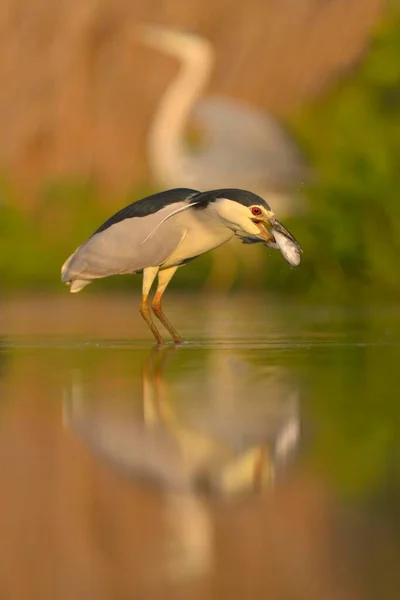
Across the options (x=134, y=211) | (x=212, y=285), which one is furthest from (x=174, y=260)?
(x=212, y=285)

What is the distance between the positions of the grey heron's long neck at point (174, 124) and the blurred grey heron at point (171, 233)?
26.7ft

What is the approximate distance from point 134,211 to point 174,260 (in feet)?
1.07

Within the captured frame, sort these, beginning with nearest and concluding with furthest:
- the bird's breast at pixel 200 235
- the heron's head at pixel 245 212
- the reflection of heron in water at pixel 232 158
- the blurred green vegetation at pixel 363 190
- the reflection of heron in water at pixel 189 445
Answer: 1. the reflection of heron in water at pixel 189 445
2. the heron's head at pixel 245 212
3. the bird's breast at pixel 200 235
4. the blurred green vegetation at pixel 363 190
5. the reflection of heron in water at pixel 232 158

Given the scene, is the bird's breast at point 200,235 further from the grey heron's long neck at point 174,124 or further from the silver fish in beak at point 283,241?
the grey heron's long neck at point 174,124

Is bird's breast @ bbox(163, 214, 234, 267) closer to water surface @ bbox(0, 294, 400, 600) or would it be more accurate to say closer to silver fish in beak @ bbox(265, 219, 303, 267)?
silver fish in beak @ bbox(265, 219, 303, 267)

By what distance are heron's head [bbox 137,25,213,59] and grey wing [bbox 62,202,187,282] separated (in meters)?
10.2

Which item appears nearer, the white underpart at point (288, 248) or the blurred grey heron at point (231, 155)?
the white underpart at point (288, 248)

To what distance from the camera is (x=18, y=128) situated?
2869 cm

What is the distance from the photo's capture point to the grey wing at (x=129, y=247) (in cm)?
814

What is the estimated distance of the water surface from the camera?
252 cm

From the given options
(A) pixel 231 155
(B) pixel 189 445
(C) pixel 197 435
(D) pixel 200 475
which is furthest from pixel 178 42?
(D) pixel 200 475

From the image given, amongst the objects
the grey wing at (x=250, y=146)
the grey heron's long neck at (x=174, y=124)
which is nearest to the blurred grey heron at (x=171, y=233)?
the grey wing at (x=250, y=146)

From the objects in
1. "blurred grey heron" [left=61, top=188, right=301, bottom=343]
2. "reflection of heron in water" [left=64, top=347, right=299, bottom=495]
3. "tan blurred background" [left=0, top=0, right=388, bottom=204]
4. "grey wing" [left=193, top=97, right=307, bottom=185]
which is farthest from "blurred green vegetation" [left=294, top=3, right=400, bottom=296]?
"tan blurred background" [left=0, top=0, right=388, bottom=204]

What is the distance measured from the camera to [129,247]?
327 inches
